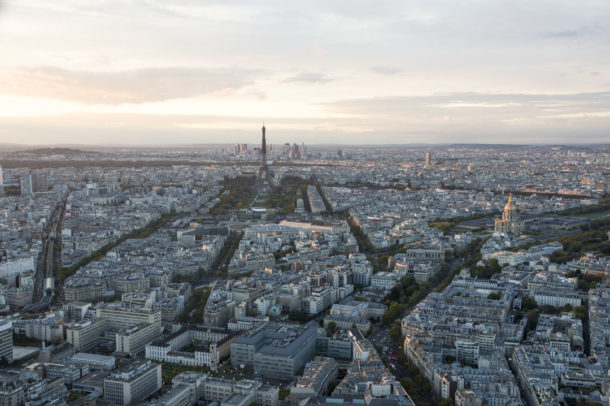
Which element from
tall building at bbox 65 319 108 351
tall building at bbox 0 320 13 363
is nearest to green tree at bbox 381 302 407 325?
tall building at bbox 65 319 108 351

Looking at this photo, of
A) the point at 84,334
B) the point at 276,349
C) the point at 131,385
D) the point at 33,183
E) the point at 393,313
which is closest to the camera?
the point at 131,385

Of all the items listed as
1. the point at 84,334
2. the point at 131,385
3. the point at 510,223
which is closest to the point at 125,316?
the point at 84,334

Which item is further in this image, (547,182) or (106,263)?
(547,182)

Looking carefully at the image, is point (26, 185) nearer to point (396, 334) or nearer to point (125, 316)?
point (125, 316)

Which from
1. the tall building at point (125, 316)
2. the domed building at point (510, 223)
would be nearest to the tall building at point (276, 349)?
the tall building at point (125, 316)

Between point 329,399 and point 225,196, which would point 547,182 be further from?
point 329,399

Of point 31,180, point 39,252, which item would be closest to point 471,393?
point 39,252
